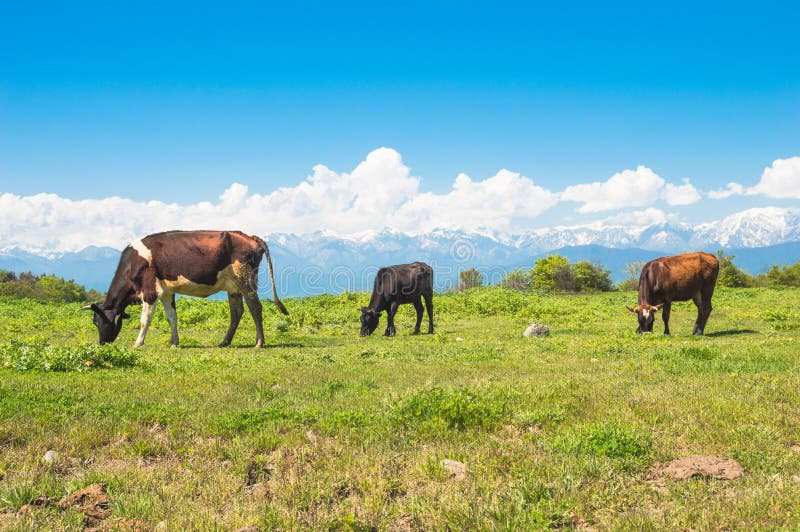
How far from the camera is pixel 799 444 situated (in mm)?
6297

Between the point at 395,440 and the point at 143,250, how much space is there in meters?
13.3

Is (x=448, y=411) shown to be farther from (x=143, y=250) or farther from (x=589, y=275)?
(x=589, y=275)

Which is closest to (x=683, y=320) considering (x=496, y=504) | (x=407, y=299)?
(x=407, y=299)

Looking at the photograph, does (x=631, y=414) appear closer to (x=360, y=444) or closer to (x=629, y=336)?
(x=360, y=444)

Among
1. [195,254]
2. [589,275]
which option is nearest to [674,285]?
[195,254]

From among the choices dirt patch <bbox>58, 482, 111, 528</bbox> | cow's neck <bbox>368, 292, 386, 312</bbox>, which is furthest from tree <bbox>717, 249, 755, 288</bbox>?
dirt patch <bbox>58, 482, 111, 528</bbox>

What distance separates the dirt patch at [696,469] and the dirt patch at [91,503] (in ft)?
16.5

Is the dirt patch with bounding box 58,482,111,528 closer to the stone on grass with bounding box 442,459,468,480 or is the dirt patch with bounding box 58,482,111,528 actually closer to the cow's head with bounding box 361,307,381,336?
the stone on grass with bounding box 442,459,468,480

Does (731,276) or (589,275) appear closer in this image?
(731,276)

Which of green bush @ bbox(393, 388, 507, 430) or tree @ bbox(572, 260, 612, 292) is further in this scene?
tree @ bbox(572, 260, 612, 292)

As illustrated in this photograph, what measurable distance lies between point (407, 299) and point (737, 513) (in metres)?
20.2

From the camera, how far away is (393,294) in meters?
24.0

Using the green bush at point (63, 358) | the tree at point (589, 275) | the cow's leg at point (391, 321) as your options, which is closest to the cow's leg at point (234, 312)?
the green bush at point (63, 358)

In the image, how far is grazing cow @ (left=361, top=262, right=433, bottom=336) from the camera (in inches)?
933
